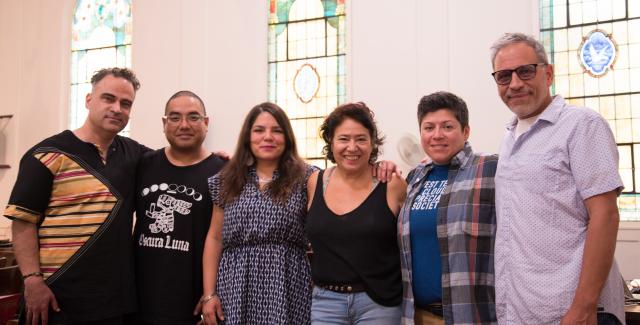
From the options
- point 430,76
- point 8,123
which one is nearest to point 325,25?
point 430,76

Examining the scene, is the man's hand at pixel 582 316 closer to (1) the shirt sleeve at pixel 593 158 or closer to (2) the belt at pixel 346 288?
(1) the shirt sleeve at pixel 593 158

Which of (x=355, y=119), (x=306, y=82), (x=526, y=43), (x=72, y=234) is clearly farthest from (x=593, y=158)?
(x=306, y=82)

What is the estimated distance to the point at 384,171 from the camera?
7.63 feet

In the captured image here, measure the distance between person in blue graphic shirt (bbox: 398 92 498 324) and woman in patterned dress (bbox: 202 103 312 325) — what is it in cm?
51

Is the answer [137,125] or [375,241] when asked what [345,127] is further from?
[137,125]

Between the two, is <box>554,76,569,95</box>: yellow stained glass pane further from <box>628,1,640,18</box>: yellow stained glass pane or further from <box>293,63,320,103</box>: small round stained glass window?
<box>293,63,320,103</box>: small round stained glass window

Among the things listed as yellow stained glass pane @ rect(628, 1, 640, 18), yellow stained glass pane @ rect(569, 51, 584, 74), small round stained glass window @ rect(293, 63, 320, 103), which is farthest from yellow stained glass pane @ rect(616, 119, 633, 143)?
small round stained glass window @ rect(293, 63, 320, 103)

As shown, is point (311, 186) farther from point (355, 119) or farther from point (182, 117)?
point (182, 117)

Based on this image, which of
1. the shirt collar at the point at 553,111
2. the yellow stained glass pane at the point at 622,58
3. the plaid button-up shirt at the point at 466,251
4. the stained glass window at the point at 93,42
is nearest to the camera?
the shirt collar at the point at 553,111

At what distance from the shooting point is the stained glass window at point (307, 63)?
7598mm

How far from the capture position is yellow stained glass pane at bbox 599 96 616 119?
636cm

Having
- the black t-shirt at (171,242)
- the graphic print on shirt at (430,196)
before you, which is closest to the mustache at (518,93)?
the graphic print on shirt at (430,196)

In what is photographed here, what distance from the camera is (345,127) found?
7.61 ft

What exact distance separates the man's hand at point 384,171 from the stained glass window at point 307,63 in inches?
202
